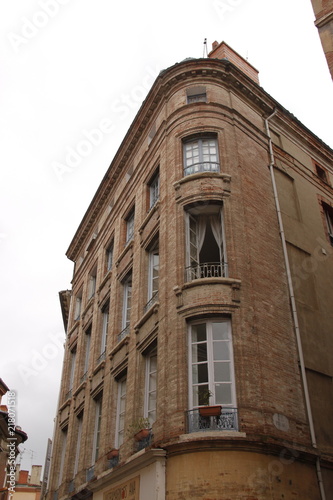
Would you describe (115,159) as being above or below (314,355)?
above

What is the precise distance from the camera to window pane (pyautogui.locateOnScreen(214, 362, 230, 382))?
11.3 metres

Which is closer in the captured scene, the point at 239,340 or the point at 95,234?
the point at 239,340

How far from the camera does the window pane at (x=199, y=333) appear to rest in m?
12.1

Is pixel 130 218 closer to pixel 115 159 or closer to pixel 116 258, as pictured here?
pixel 116 258

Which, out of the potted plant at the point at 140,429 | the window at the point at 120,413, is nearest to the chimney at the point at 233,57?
the window at the point at 120,413

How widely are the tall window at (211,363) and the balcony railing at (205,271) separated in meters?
1.41

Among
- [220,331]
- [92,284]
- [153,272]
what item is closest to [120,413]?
[153,272]

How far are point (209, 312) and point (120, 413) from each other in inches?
208

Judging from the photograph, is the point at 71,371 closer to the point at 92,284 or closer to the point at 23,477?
the point at 92,284

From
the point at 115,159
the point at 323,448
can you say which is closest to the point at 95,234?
the point at 115,159

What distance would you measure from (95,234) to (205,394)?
1393 centimetres

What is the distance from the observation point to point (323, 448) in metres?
11.6

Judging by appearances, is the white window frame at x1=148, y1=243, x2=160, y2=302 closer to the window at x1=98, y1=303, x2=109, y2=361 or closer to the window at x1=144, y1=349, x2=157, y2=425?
the window at x1=144, y1=349, x2=157, y2=425

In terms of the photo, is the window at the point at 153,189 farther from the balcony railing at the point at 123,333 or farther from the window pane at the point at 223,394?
the window pane at the point at 223,394
